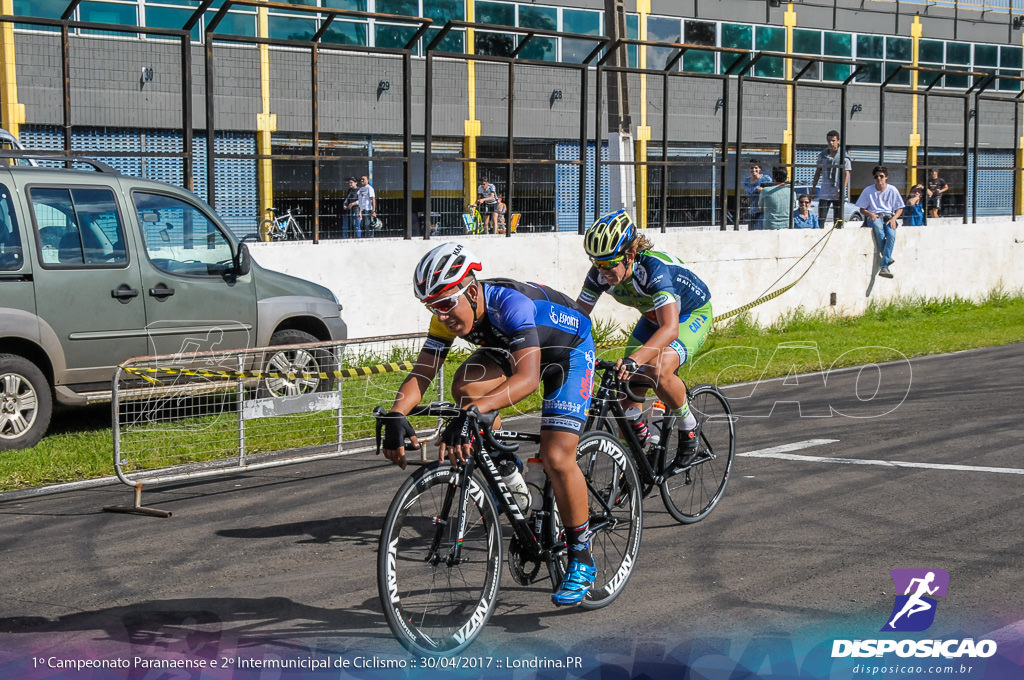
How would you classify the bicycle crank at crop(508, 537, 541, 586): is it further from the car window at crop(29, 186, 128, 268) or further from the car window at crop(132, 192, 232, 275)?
the car window at crop(132, 192, 232, 275)

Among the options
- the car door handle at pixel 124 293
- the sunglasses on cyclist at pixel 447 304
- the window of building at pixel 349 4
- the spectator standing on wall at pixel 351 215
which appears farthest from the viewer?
the window of building at pixel 349 4

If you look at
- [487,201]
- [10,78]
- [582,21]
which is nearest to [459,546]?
[487,201]

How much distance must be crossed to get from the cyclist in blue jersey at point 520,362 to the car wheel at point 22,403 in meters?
5.46

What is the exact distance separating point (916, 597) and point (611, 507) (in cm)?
160

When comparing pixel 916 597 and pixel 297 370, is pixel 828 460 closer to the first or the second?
pixel 916 597

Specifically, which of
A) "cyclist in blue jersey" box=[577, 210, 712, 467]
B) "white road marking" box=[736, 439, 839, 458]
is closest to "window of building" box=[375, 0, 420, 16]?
"white road marking" box=[736, 439, 839, 458]

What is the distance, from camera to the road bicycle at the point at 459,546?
5.05 m

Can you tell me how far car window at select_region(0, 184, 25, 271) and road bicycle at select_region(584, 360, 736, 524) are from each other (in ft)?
17.7

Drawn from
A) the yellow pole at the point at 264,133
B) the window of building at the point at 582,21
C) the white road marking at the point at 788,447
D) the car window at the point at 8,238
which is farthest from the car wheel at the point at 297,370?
the window of building at the point at 582,21

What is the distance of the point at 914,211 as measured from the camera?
22.6m

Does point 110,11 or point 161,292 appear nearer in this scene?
point 161,292

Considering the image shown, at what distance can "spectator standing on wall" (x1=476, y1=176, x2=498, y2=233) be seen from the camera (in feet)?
56.0

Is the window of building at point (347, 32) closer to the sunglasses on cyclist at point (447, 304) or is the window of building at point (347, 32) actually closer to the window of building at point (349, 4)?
the window of building at point (349, 4)

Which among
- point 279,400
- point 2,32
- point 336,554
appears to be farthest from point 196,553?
point 2,32
